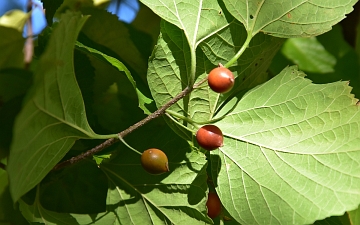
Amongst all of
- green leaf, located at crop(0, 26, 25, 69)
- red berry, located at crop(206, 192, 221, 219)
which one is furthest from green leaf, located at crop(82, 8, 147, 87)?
red berry, located at crop(206, 192, 221, 219)

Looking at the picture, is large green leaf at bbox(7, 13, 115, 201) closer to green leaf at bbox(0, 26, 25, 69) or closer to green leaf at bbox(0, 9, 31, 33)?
green leaf at bbox(0, 26, 25, 69)

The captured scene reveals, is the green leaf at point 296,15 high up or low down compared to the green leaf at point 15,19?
up

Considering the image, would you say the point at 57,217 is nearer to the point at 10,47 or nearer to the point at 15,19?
the point at 10,47

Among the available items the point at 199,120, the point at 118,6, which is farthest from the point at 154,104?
the point at 118,6

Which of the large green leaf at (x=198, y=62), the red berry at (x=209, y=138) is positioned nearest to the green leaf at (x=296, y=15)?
the large green leaf at (x=198, y=62)

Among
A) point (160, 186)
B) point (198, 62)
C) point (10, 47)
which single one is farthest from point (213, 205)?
point (10, 47)

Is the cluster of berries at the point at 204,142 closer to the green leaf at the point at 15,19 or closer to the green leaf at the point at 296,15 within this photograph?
the green leaf at the point at 296,15
